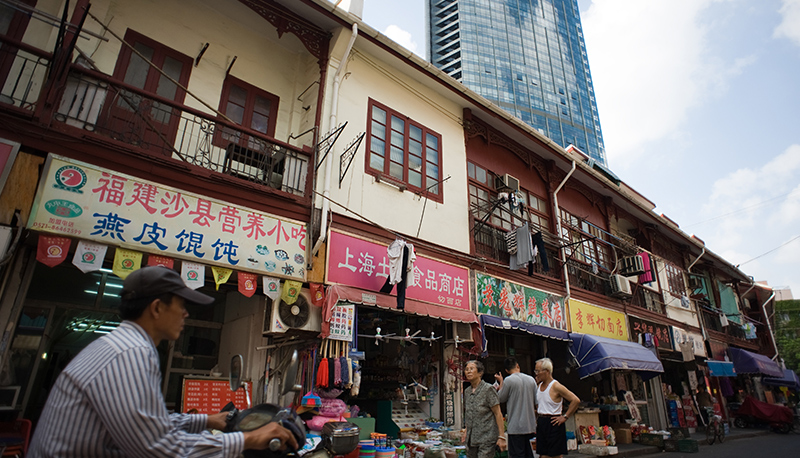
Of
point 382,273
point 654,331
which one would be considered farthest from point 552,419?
point 654,331

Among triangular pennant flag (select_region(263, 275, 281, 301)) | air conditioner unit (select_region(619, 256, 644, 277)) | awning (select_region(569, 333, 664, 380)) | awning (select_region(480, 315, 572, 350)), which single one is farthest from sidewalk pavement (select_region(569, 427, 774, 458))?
triangular pennant flag (select_region(263, 275, 281, 301))

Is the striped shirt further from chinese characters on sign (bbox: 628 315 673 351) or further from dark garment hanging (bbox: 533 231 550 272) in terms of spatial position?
chinese characters on sign (bbox: 628 315 673 351)

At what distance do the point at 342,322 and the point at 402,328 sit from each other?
2.75 m

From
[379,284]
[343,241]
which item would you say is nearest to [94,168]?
[343,241]

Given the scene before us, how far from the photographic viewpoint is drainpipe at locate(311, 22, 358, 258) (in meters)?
7.59

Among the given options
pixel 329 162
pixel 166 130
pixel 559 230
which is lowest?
pixel 329 162

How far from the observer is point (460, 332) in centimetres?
966

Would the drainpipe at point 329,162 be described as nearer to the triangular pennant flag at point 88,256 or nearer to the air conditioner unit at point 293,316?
the air conditioner unit at point 293,316

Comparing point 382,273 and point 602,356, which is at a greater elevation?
point 382,273

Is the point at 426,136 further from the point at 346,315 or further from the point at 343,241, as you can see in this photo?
the point at 346,315

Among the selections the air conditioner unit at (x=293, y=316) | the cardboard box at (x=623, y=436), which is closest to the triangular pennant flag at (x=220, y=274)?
the air conditioner unit at (x=293, y=316)

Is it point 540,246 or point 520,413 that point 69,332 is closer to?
point 520,413

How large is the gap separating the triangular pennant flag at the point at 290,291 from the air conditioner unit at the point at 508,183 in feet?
23.7

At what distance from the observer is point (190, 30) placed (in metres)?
8.55
